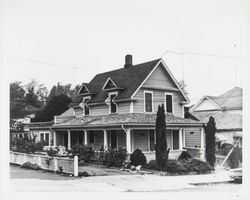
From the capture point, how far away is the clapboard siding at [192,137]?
17.3 meters

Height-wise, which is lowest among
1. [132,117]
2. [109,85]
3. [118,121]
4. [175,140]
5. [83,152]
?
[83,152]

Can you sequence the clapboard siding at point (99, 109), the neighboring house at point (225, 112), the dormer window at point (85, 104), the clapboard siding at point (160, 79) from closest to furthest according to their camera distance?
the neighboring house at point (225, 112) < the clapboard siding at point (160, 79) < the clapboard siding at point (99, 109) < the dormer window at point (85, 104)

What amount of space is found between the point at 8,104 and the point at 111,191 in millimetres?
3821

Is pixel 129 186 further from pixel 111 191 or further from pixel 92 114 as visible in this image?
pixel 92 114

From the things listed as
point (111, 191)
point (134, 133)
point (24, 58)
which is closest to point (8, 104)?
point (24, 58)

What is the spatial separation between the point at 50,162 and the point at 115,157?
242 cm

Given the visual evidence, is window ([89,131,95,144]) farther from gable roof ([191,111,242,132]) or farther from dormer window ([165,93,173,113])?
gable roof ([191,111,242,132])

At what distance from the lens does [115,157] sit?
49.5 feet

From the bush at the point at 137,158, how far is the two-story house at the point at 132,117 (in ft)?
1.79

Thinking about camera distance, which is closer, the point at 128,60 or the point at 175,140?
the point at 128,60

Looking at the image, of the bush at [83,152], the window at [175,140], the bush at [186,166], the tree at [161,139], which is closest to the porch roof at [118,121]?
the window at [175,140]

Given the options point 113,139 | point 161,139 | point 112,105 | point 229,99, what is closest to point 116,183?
point 161,139

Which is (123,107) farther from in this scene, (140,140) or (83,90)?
(83,90)

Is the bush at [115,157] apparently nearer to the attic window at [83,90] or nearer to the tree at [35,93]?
the attic window at [83,90]
